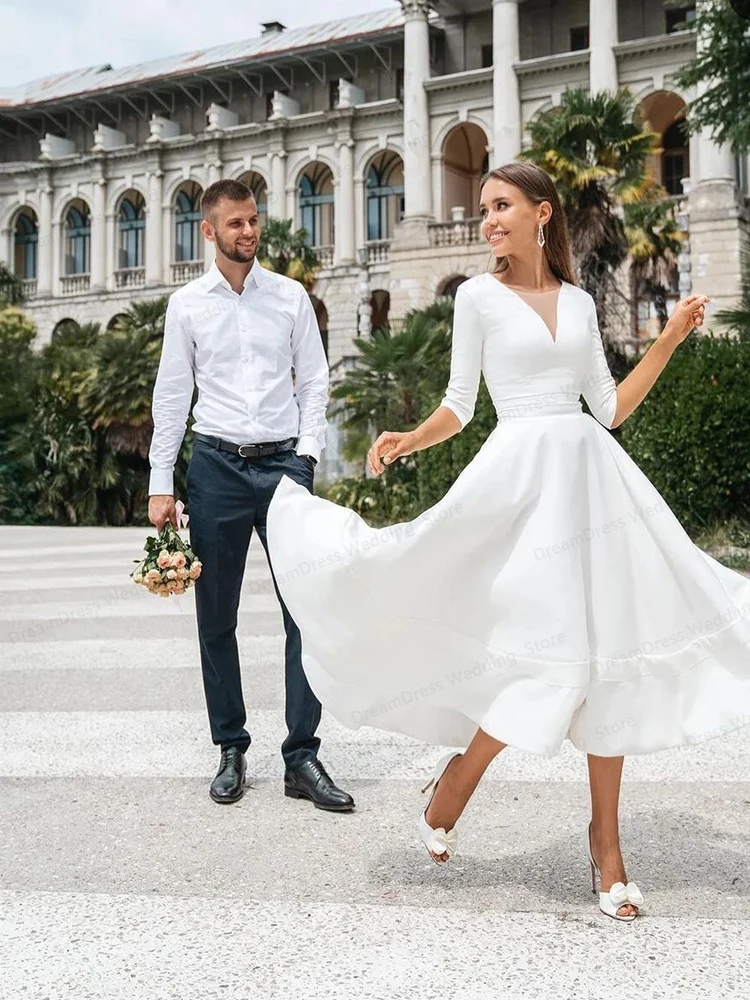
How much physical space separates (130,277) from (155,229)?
2.48 metres

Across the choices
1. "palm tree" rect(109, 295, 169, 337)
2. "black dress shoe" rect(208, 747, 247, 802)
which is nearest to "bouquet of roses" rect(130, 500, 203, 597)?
"black dress shoe" rect(208, 747, 247, 802)

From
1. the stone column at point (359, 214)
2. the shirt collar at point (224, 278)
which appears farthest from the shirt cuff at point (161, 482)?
the stone column at point (359, 214)

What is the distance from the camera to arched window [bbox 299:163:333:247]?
47969mm

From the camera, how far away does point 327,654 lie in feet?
9.82

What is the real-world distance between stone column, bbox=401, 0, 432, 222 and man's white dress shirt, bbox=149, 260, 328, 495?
37.3 m

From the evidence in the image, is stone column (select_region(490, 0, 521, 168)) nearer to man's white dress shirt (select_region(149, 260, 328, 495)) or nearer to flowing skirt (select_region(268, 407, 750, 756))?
man's white dress shirt (select_region(149, 260, 328, 495))

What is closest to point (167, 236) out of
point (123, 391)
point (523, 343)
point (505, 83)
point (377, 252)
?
point (377, 252)

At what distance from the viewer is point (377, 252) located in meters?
43.6

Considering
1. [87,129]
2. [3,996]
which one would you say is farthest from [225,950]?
[87,129]

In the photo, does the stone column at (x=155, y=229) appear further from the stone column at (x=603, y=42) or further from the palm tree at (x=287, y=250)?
the stone column at (x=603, y=42)

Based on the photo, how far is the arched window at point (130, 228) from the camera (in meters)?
52.3

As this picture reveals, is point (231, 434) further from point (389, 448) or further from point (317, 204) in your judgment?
point (317, 204)

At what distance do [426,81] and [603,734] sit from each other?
42.4 m

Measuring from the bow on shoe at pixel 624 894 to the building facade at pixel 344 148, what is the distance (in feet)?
108
